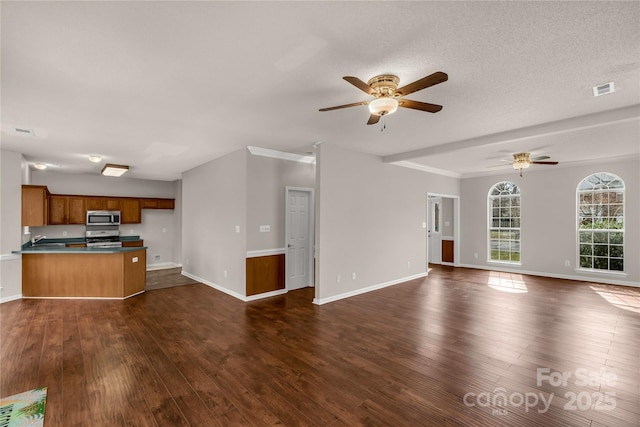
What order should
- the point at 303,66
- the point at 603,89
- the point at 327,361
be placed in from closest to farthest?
1. the point at 303,66
2. the point at 603,89
3. the point at 327,361

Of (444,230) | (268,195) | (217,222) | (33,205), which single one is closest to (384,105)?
(268,195)

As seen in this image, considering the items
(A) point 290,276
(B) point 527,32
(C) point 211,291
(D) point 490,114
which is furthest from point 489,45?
(C) point 211,291

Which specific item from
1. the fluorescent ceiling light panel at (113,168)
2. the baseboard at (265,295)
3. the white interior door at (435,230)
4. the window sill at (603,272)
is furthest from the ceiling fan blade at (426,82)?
the white interior door at (435,230)

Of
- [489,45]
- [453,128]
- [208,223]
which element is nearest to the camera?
[489,45]

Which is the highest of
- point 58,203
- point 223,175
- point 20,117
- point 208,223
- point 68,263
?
point 20,117

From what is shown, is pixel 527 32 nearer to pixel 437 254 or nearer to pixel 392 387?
pixel 392 387

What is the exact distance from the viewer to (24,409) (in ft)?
7.18

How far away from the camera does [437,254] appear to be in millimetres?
9430

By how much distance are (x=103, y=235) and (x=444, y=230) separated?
32.9 ft

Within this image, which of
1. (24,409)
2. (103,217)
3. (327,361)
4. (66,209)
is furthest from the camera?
(103,217)

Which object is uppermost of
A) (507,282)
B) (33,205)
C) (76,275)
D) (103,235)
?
(33,205)

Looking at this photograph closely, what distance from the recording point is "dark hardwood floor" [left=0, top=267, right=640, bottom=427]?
7.11ft

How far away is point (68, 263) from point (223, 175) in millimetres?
3238

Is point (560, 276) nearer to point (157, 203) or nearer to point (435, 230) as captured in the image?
point (435, 230)
